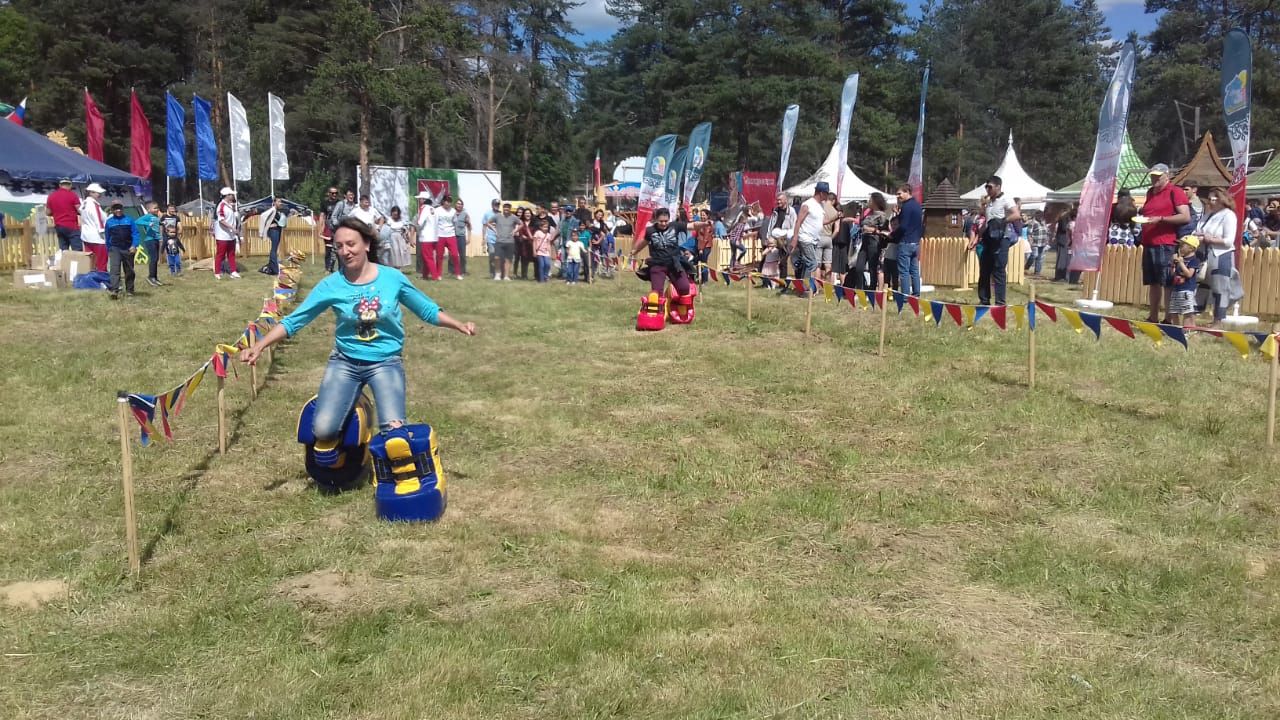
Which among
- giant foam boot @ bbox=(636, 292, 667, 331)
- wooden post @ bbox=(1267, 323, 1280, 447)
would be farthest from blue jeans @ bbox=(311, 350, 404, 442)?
giant foam boot @ bbox=(636, 292, 667, 331)

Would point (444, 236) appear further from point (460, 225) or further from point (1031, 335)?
point (1031, 335)

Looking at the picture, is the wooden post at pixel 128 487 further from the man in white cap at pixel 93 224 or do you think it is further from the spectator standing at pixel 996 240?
the man in white cap at pixel 93 224

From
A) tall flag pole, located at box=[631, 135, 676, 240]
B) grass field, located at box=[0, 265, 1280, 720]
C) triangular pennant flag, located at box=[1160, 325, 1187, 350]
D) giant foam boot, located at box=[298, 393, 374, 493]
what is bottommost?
grass field, located at box=[0, 265, 1280, 720]

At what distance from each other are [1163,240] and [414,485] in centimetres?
980

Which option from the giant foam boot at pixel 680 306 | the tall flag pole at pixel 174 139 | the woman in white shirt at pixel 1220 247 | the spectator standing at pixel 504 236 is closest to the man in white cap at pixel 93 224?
the spectator standing at pixel 504 236

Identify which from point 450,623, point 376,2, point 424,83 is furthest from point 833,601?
point 376,2

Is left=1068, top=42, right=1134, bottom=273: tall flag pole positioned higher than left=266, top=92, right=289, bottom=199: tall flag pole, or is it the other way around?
left=266, top=92, right=289, bottom=199: tall flag pole

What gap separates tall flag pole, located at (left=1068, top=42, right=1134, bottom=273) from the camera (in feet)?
43.6

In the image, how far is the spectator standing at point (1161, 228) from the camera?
1111 cm

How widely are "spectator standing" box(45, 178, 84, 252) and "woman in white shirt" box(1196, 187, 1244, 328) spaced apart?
1757 centimetres

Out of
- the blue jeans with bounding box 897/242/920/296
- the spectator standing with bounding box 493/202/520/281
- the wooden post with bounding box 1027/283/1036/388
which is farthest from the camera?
the spectator standing with bounding box 493/202/520/281

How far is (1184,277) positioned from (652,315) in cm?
647

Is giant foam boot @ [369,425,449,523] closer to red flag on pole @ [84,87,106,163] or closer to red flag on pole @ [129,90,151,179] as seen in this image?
red flag on pole @ [129,90,151,179]

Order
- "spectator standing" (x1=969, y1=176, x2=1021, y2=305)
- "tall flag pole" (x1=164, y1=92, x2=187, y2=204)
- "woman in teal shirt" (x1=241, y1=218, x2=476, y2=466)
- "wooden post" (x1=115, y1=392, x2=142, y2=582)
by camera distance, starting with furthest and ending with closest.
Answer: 1. "tall flag pole" (x1=164, y1=92, x2=187, y2=204)
2. "spectator standing" (x1=969, y1=176, x2=1021, y2=305)
3. "woman in teal shirt" (x1=241, y1=218, x2=476, y2=466)
4. "wooden post" (x1=115, y1=392, x2=142, y2=582)
